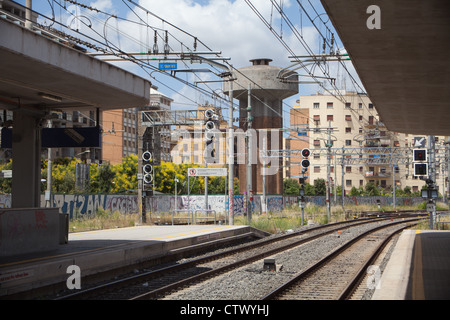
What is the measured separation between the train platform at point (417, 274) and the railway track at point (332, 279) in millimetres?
681

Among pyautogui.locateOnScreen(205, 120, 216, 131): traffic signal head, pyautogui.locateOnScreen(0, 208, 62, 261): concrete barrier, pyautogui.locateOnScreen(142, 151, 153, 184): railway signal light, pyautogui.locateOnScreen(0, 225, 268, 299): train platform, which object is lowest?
pyautogui.locateOnScreen(0, 225, 268, 299): train platform

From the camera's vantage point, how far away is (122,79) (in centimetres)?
1418

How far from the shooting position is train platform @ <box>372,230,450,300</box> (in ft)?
32.0

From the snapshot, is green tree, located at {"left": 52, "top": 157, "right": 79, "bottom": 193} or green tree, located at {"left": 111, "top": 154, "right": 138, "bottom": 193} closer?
green tree, located at {"left": 52, "top": 157, "right": 79, "bottom": 193}

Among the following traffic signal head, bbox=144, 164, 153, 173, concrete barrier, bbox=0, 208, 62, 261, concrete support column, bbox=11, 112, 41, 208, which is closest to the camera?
concrete barrier, bbox=0, 208, 62, 261

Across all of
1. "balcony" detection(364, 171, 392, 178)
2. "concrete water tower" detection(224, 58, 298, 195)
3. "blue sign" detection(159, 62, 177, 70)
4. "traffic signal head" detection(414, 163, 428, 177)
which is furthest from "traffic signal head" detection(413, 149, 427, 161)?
"balcony" detection(364, 171, 392, 178)

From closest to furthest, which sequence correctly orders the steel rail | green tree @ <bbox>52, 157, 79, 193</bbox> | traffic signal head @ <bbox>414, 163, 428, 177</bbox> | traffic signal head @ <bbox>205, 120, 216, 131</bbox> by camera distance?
1. the steel rail
2. traffic signal head @ <bbox>414, 163, 428, 177</bbox>
3. traffic signal head @ <bbox>205, 120, 216, 131</bbox>
4. green tree @ <bbox>52, 157, 79, 193</bbox>

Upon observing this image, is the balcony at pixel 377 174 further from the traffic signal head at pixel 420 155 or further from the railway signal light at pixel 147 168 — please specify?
the traffic signal head at pixel 420 155

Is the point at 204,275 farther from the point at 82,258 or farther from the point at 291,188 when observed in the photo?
the point at 291,188

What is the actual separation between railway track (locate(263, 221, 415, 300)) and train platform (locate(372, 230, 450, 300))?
681 millimetres

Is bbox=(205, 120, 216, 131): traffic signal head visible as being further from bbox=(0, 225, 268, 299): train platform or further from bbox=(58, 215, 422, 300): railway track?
bbox=(0, 225, 268, 299): train platform

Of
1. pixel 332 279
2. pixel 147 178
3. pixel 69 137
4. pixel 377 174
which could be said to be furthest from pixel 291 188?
pixel 332 279

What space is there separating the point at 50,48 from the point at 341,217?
3740 centimetres

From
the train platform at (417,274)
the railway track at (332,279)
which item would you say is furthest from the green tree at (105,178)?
the train platform at (417,274)
